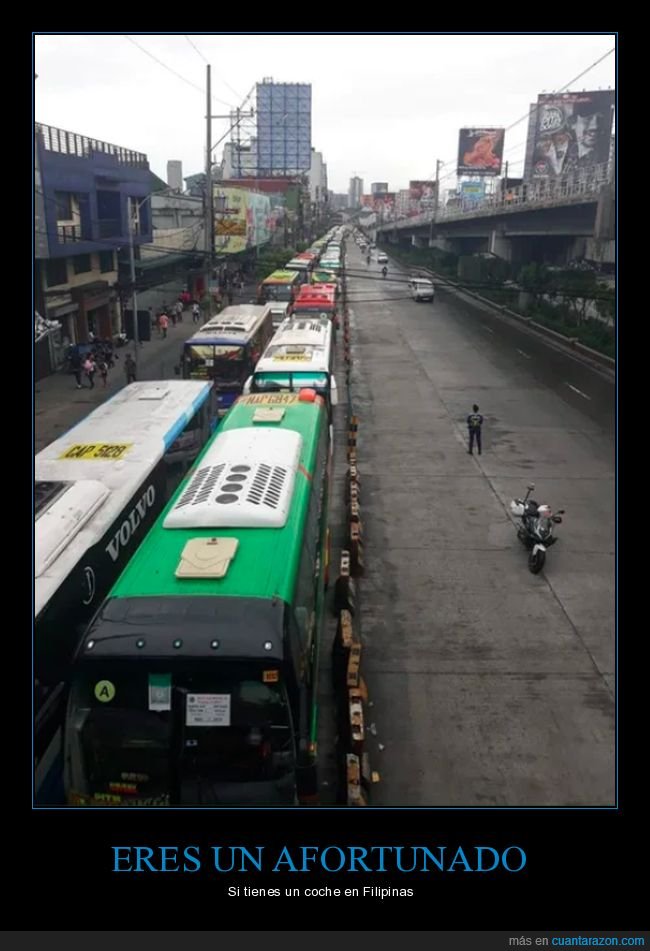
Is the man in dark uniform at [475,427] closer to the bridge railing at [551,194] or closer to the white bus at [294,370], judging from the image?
the white bus at [294,370]

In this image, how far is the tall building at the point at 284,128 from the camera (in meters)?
98.2

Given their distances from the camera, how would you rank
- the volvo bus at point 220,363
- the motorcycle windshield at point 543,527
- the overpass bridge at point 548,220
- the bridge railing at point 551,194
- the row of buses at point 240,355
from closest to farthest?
the motorcycle windshield at point 543,527 → the row of buses at point 240,355 → the volvo bus at point 220,363 → the overpass bridge at point 548,220 → the bridge railing at point 551,194

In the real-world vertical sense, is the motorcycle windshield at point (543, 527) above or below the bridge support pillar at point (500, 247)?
below

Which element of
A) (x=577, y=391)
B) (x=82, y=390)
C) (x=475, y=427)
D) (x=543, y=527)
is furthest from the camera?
(x=82, y=390)

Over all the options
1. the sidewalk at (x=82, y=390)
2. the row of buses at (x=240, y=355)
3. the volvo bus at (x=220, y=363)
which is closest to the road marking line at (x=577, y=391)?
the row of buses at (x=240, y=355)

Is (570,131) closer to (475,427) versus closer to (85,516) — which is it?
(475,427)

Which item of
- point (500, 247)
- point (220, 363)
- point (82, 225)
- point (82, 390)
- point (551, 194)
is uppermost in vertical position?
point (551, 194)

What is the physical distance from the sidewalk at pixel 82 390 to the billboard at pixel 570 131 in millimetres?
43045

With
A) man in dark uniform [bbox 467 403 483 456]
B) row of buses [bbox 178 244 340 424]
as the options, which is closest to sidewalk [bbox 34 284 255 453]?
row of buses [bbox 178 244 340 424]

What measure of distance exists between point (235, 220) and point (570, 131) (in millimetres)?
33858

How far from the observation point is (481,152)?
80.7 metres

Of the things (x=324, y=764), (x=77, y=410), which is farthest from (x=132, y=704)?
(x=77, y=410)

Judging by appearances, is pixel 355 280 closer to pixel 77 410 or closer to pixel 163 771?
pixel 77 410

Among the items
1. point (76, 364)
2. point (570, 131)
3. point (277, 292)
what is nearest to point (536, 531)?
point (76, 364)
